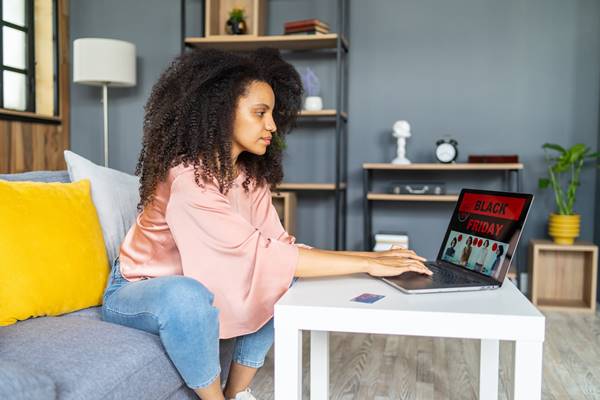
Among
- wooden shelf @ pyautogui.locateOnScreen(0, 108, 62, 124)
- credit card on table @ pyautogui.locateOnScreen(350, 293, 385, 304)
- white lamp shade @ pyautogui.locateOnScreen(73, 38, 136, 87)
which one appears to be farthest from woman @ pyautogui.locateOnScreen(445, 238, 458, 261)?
wooden shelf @ pyautogui.locateOnScreen(0, 108, 62, 124)

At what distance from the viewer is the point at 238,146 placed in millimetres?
1549

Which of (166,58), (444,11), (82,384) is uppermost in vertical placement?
(444,11)

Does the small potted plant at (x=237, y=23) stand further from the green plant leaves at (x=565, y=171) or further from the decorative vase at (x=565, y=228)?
the decorative vase at (x=565, y=228)

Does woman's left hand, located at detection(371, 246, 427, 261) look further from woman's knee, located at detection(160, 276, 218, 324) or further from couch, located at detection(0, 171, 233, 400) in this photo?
couch, located at detection(0, 171, 233, 400)

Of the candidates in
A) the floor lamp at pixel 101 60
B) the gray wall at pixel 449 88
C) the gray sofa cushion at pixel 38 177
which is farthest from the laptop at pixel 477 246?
the floor lamp at pixel 101 60

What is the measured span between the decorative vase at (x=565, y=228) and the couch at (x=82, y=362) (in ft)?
8.07

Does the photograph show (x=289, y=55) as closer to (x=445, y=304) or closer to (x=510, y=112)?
(x=510, y=112)

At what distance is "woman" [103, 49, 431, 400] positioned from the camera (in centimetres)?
128

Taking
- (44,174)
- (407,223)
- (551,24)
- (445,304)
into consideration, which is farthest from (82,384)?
(551,24)

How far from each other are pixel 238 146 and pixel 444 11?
2490mm

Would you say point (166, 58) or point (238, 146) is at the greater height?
point (166, 58)

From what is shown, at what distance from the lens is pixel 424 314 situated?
1060 millimetres

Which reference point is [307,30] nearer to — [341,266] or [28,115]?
[28,115]

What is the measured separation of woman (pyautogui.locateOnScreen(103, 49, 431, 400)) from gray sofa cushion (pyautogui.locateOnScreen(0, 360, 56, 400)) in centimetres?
32
